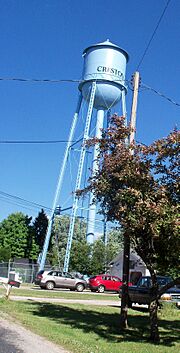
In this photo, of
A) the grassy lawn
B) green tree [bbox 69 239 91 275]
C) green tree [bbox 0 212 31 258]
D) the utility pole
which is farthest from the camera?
green tree [bbox 0 212 31 258]

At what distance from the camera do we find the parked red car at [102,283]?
129 ft

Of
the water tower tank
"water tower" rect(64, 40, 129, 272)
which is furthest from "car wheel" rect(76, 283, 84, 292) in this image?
the water tower tank

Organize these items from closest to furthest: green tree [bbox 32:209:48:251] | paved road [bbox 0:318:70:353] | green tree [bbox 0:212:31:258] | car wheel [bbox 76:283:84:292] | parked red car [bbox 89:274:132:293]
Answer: paved road [bbox 0:318:70:353], car wheel [bbox 76:283:84:292], parked red car [bbox 89:274:132:293], green tree [bbox 0:212:31:258], green tree [bbox 32:209:48:251]

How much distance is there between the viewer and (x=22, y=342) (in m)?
10.1

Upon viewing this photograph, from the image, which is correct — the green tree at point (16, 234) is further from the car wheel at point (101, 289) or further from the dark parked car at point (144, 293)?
the dark parked car at point (144, 293)

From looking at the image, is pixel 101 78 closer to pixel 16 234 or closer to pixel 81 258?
pixel 81 258

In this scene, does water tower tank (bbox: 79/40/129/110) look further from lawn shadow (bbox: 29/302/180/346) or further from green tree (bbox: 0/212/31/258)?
green tree (bbox: 0/212/31/258)

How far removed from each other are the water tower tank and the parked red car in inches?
663

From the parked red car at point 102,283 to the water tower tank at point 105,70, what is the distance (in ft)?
55.2

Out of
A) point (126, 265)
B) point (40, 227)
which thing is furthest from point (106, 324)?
point (40, 227)

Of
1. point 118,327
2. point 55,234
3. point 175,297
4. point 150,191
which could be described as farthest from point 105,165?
point 55,234

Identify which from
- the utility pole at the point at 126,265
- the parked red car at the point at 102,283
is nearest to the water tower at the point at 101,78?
the parked red car at the point at 102,283

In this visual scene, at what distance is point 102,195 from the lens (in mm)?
13289

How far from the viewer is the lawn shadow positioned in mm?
12508
